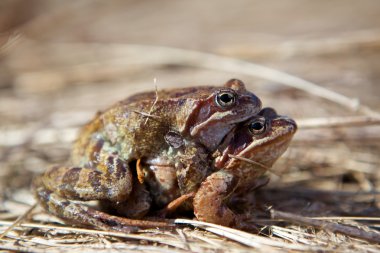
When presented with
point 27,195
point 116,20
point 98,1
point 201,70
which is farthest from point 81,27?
point 27,195

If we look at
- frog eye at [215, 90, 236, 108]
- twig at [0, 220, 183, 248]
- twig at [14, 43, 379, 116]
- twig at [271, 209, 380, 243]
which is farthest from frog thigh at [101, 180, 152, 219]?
twig at [14, 43, 379, 116]

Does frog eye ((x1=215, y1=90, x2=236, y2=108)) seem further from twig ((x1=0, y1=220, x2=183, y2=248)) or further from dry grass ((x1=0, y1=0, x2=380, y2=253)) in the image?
twig ((x1=0, y1=220, x2=183, y2=248))

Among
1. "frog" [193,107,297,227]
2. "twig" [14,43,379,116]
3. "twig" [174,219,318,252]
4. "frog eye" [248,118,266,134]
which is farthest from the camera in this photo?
"twig" [14,43,379,116]

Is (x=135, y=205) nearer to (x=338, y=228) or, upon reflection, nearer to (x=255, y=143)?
(x=255, y=143)

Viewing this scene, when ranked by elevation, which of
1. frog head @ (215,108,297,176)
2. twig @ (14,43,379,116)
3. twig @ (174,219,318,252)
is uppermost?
twig @ (14,43,379,116)

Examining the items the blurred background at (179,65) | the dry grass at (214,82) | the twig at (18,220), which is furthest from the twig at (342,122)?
the twig at (18,220)

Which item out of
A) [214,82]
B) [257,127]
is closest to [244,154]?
[257,127]

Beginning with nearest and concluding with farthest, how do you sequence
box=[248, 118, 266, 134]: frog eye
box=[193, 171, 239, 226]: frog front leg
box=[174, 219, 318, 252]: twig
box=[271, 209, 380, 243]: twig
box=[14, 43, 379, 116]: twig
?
box=[174, 219, 318, 252]: twig → box=[271, 209, 380, 243]: twig → box=[193, 171, 239, 226]: frog front leg → box=[248, 118, 266, 134]: frog eye → box=[14, 43, 379, 116]: twig
